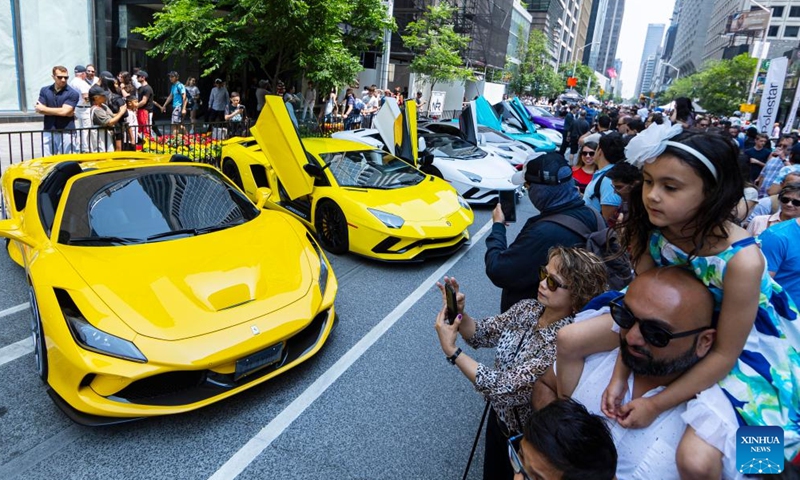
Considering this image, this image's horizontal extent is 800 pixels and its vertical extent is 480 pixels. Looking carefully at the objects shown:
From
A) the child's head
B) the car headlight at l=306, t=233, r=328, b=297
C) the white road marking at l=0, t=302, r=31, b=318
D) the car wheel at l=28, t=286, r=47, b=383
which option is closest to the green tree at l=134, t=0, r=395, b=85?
the car headlight at l=306, t=233, r=328, b=297

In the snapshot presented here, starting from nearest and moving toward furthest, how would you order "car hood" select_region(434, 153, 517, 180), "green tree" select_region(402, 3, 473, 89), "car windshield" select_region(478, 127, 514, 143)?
"car hood" select_region(434, 153, 517, 180)
"car windshield" select_region(478, 127, 514, 143)
"green tree" select_region(402, 3, 473, 89)

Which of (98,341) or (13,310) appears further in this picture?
(13,310)

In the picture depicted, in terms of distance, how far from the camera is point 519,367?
1.97m

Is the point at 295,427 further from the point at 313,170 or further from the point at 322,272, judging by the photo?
the point at 313,170

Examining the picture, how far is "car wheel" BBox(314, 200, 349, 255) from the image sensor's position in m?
6.02

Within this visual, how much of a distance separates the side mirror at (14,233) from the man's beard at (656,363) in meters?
4.02

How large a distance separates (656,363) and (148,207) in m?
3.79

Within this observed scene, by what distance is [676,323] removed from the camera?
1.36 metres

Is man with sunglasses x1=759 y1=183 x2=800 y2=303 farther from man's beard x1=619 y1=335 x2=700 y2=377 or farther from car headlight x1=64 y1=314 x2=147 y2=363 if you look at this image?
car headlight x1=64 y1=314 x2=147 y2=363

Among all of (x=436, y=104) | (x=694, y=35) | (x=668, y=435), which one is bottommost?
(x=668, y=435)

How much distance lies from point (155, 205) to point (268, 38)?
8.21 metres

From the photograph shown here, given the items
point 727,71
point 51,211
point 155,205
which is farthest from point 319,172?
point 727,71

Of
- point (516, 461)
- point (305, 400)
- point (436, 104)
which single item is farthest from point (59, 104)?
point (436, 104)

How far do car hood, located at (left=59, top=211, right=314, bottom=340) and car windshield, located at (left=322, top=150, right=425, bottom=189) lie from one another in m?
2.53
